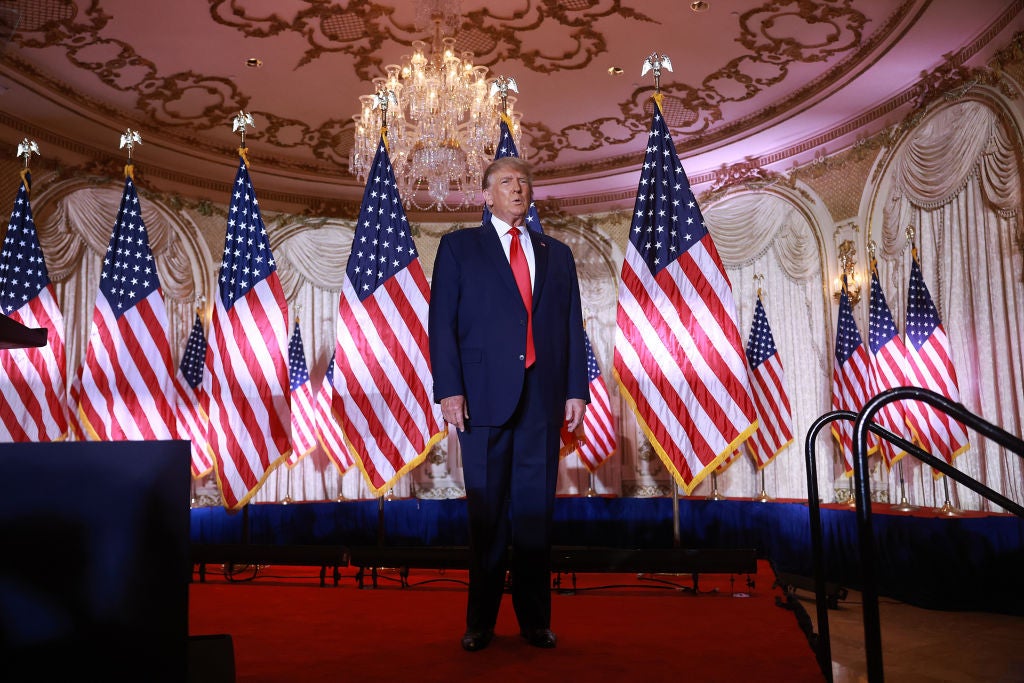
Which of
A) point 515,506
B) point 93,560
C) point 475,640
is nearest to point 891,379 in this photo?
point 515,506

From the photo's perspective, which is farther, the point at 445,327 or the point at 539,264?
the point at 539,264

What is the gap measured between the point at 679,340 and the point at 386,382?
6.52ft

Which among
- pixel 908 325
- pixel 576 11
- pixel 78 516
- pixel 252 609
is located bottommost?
pixel 252 609

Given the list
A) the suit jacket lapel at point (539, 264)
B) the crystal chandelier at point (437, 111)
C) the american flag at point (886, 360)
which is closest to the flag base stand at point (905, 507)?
the american flag at point (886, 360)

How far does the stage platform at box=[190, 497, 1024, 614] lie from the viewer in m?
5.00

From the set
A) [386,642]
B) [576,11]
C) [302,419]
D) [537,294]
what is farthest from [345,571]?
[576,11]

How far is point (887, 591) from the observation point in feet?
21.3

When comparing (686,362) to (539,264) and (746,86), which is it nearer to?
(539,264)

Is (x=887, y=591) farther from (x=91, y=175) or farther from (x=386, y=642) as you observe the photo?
(x=91, y=175)

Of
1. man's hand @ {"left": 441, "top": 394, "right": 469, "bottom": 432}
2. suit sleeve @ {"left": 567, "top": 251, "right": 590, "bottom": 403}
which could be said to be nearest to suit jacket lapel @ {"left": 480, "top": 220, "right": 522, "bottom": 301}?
suit sleeve @ {"left": 567, "top": 251, "right": 590, "bottom": 403}

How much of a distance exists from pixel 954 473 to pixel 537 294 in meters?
1.45

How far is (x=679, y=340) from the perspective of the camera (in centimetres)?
462

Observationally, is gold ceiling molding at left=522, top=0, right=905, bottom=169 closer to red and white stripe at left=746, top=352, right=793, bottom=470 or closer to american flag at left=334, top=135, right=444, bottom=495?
red and white stripe at left=746, top=352, right=793, bottom=470

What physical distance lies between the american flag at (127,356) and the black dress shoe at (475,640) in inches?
166
